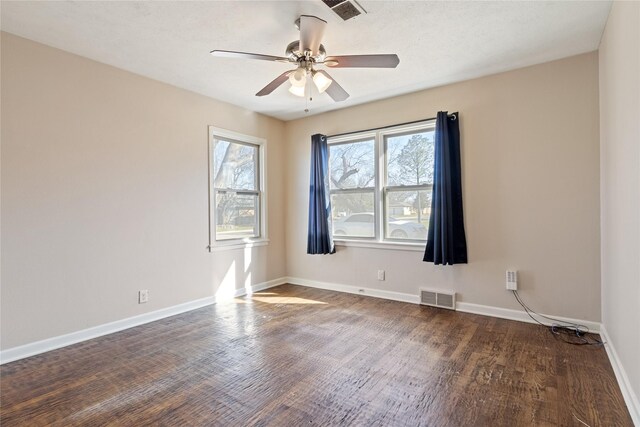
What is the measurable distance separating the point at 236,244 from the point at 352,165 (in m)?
1.96

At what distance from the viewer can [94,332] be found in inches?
122

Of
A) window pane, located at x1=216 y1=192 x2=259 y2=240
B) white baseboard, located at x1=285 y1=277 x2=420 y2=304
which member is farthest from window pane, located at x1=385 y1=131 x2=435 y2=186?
window pane, located at x1=216 y1=192 x2=259 y2=240

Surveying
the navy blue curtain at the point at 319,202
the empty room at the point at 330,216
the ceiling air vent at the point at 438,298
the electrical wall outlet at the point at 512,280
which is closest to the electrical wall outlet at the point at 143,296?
the empty room at the point at 330,216

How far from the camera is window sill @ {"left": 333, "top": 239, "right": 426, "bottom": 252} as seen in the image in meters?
4.06

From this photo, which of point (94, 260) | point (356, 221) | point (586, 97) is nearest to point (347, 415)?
point (94, 260)

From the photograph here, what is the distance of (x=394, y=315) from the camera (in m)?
3.63

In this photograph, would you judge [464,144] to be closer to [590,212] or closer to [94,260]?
[590,212]

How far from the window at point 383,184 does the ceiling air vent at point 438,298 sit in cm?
63

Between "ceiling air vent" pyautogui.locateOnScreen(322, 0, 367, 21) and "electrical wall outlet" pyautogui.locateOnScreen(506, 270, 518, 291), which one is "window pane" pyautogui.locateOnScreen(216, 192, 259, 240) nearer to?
"ceiling air vent" pyautogui.locateOnScreen(322, 0, 367, 21)

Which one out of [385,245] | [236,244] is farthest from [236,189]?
[385,245]

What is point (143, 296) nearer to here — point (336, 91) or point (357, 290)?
point (357, 290)

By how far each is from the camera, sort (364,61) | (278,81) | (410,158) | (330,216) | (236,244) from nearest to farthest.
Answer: (364,61), (278,81), (410,158), (236,244), (330,216)

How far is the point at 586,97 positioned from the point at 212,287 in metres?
4.49

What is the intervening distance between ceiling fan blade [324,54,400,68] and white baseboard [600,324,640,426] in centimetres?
250
